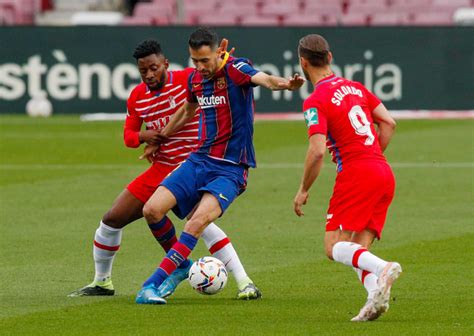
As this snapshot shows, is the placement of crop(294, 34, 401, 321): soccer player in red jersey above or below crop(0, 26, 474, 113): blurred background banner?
above

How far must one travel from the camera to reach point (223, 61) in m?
9.74

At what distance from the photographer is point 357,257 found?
870cm

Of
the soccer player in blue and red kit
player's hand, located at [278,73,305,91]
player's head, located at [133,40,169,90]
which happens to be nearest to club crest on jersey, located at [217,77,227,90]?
the soccer player in blue and red kit

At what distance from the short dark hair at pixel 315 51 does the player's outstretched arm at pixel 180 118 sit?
145 centimetres

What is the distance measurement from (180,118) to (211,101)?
48cm

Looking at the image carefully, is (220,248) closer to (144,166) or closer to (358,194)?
(358,194)

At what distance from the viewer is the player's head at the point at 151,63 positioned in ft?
33.2

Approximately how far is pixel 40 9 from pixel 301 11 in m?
6.77

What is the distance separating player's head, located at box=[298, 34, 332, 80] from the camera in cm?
886

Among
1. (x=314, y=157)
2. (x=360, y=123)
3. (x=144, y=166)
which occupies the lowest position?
(x=144, y=166)

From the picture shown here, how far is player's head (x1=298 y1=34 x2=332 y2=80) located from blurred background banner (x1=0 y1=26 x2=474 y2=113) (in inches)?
731

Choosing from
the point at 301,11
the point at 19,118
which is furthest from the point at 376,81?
the point at 19,118

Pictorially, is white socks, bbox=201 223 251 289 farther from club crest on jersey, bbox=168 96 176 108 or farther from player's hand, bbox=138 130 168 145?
club crest on jersey, bbox=168 96 176 108

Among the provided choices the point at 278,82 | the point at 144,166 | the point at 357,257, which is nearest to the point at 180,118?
the point at 278,82
